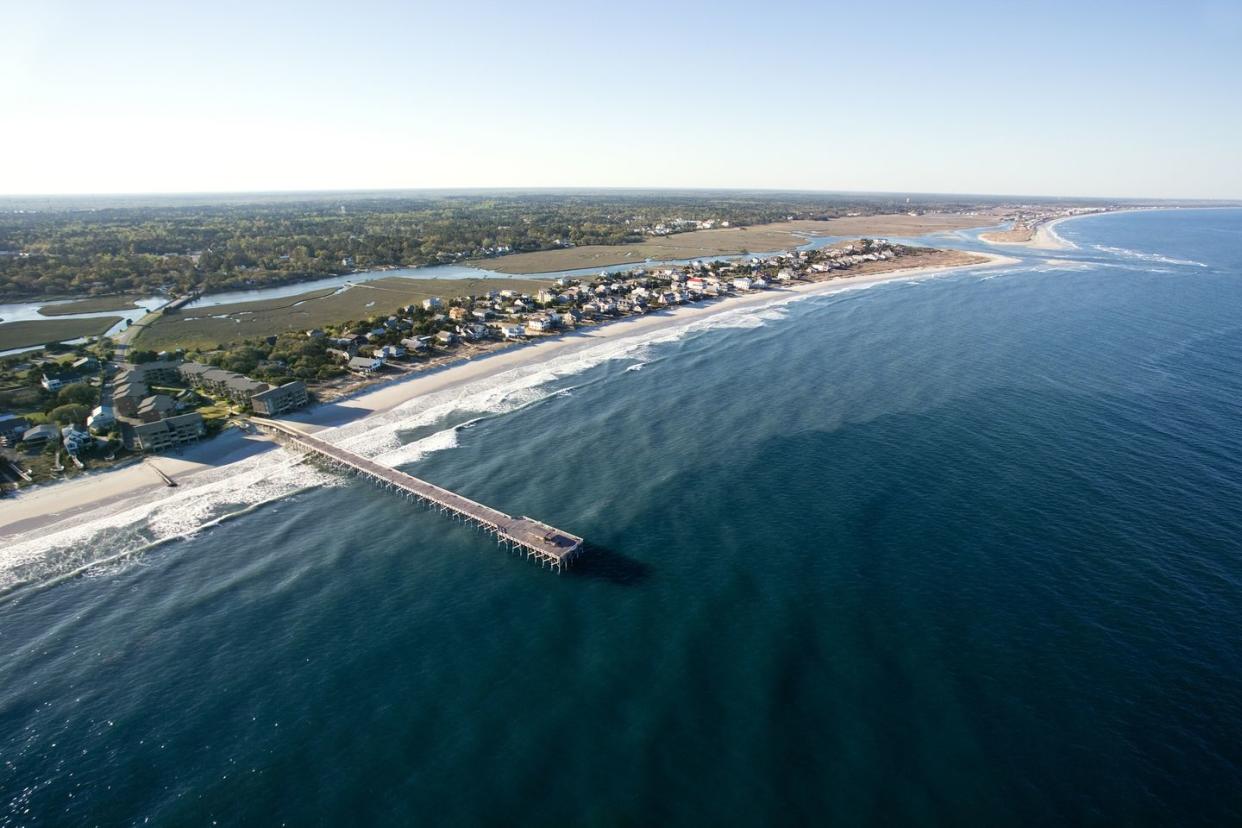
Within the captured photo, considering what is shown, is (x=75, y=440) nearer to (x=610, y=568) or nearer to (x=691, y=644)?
(x=610, y=568)

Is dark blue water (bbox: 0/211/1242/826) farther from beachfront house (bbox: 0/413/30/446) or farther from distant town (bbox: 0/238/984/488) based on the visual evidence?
beachfront house (bbox: 0/413/30/446)

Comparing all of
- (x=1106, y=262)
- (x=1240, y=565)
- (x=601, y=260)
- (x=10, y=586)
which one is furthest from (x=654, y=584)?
(x=1106, y=262)

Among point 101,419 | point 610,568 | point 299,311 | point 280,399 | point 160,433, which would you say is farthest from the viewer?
point 299,311

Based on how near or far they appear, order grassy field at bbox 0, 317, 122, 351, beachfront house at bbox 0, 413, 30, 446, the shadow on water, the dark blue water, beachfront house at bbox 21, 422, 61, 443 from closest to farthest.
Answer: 1. the dark blue water
2. the shadow on water
3. beachfront house at bbox 21, 422, 61, 443
4. beachfront house at bbox 0, 413, 30, 446
5. grassy field at bbox 0, 317, 122, 351

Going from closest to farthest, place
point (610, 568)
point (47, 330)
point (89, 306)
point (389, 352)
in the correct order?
point (610, 568), point (389, 352), point (47, 330), point (89, 306)

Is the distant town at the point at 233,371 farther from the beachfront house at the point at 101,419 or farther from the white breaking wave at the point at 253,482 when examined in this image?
the white breaking wave at the point at 253,482

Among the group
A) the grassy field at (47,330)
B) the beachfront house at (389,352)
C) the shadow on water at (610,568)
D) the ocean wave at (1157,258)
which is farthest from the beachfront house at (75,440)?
the ocean wave at (1157,258)

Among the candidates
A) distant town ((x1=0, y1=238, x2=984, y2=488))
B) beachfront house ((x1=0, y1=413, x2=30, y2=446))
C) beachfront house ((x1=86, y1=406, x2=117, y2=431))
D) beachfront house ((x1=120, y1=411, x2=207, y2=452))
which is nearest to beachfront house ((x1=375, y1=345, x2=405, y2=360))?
distant town ((x1=0, y1=238, x2=984, y2=488))

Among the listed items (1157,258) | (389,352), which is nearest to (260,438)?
(389,352)
